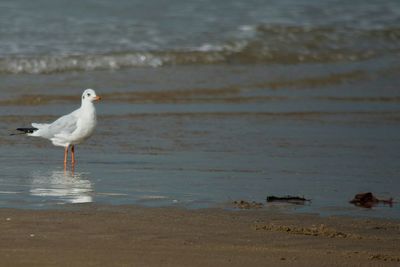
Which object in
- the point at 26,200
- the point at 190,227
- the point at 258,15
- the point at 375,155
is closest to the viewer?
the point at 190,227

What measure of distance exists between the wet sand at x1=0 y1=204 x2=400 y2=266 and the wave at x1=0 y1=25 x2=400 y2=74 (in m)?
8.86

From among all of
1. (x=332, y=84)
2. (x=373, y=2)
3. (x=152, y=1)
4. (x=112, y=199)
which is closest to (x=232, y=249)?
(x=112, y=199)

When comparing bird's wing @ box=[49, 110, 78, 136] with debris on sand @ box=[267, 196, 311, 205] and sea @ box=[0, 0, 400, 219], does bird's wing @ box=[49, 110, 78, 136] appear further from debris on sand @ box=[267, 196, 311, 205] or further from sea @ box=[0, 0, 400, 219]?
debris on sand @ box=[267, 196, 311, 205]

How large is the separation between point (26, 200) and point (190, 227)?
1362mm

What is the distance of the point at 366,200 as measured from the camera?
6.46 meters

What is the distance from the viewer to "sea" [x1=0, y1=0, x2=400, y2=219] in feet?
23.3

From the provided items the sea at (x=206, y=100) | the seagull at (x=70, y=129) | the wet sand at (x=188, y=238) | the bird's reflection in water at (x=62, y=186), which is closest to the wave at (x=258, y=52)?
the sea at (x=206, y=100)

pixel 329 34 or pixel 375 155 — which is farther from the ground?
pixel 329 34

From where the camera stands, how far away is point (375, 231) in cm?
558

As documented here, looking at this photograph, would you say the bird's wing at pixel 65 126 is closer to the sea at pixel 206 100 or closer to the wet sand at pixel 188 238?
the sea at pixel 206 100

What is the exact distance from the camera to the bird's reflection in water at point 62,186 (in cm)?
649

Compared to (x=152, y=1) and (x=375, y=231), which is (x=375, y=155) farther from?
(x=152, y=1)

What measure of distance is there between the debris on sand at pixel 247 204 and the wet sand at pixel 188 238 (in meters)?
0.12

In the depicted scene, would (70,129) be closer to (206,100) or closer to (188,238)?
(206,100)
